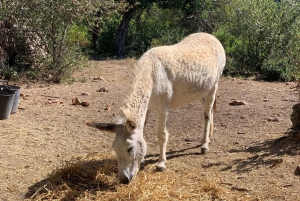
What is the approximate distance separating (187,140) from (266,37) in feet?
24.3

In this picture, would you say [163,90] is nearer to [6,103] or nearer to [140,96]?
[140,96]

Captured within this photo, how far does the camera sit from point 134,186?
15.1 ft

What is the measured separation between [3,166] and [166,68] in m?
2.41

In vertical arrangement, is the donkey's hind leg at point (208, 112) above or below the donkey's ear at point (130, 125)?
below

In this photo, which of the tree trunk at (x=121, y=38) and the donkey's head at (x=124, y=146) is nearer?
the donkey's head at (x=124, y=146)

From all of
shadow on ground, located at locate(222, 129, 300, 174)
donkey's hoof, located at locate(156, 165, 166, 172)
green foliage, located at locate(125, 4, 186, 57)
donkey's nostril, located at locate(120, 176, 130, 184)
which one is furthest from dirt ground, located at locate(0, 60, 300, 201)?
green foliage, located at locate(125, 4, 186, 57)

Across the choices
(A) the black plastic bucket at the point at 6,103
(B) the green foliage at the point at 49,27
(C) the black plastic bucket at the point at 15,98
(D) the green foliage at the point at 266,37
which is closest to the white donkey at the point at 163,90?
(A) the black plastic bucket at the point at 6,103

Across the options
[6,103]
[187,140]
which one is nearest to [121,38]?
[6,103]

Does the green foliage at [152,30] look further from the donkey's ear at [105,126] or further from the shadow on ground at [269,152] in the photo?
the donkey's ear at [105,126]

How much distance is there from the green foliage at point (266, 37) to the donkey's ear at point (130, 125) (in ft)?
27.0

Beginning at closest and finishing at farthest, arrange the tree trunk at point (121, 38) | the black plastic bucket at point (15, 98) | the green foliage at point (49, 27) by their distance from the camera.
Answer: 1. the black plastic bucket at point (15, 98)
2. the green foliage at point (49, 27)
3. the tree trunk at point (121, 38)

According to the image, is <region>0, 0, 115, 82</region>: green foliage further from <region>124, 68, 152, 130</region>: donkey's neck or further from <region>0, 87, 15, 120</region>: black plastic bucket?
<region>124, 68, 152, 130</region>: donkey's neck

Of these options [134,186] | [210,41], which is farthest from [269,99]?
[134,186]

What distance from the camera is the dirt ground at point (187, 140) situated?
16.4ft
